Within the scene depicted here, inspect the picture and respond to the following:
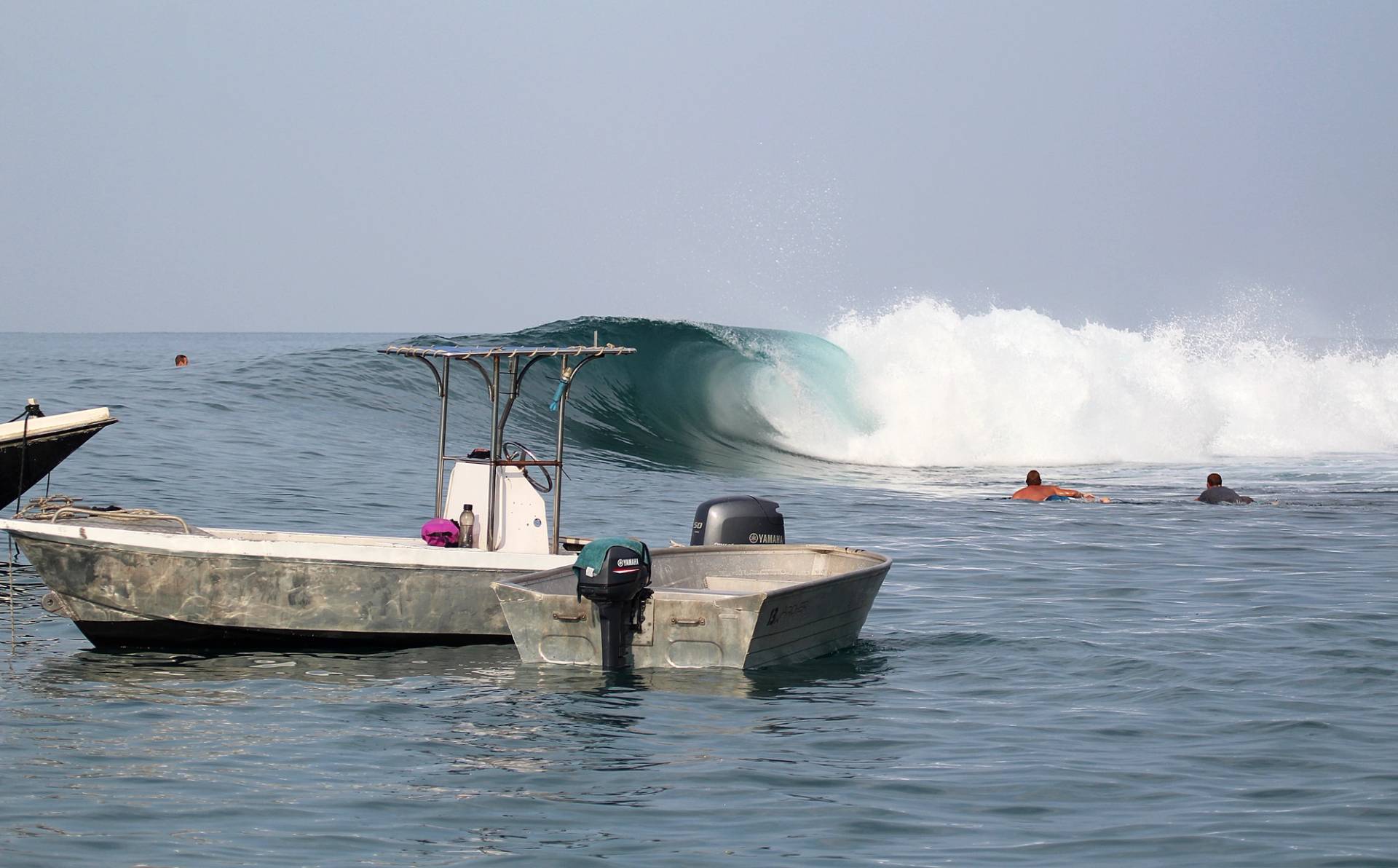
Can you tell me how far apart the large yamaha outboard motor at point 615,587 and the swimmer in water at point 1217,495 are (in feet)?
40.9

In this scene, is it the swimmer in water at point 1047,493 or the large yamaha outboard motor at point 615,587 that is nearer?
the large yamaha outboard motor at point 615,587

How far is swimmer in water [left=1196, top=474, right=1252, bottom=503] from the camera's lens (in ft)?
63.7

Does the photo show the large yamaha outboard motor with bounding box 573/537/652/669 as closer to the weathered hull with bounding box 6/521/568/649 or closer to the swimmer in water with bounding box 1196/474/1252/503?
the weathered hull with bounding box 6/521/568/649

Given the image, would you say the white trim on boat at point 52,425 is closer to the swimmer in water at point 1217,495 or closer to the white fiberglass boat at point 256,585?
the white fiberglass boat at point 256,585

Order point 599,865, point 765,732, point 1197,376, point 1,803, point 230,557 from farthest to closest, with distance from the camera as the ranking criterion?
point 1197,376, point 230,557, point 765,732, point 1,803, point 599,865

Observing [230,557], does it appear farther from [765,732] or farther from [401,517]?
[401,517]

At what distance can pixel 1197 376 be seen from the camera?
38438mm

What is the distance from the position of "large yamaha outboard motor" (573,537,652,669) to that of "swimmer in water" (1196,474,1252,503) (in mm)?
12463

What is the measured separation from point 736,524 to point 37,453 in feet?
19.6

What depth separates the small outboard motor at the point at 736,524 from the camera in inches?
441

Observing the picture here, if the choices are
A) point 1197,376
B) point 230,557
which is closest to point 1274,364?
point 1197,376

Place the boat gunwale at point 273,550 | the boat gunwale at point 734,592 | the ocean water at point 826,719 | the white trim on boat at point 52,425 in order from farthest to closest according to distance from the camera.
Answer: the white trim on boat at point 52,425
the boat gunwale at point 273,550
the boat gunwale at point 734,592
the ocean water at point 826,719

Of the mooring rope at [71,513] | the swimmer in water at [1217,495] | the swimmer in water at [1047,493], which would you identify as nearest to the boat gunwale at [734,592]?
the mooring rope at [71,513]

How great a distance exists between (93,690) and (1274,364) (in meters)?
36.1
